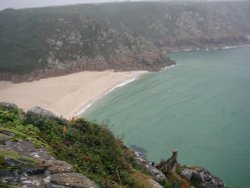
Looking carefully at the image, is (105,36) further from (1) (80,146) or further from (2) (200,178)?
(1) (80,146)

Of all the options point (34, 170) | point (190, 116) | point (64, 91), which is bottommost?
point (190, 116)

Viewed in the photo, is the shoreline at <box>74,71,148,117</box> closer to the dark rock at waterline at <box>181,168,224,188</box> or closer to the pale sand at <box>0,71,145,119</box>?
the pale sand at <box>0,71,145,119</box>

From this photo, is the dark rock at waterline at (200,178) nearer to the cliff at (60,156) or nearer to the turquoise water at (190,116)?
the cliff at (60,156)

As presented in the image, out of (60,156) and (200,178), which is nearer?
(60,156)

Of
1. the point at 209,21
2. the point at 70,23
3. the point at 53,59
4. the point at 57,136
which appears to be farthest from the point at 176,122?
the point at 209,21

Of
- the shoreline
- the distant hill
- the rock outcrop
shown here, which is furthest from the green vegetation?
the distant hill

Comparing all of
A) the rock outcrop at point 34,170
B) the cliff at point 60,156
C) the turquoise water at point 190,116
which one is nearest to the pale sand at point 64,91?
the turquoise water at point 190,116

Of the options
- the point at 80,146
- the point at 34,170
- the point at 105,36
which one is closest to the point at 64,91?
the point at 105,36

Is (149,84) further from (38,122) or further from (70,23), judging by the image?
(38,122)

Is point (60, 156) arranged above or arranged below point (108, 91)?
above
